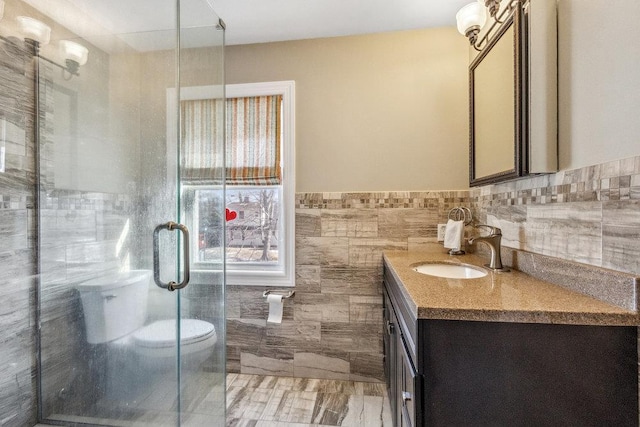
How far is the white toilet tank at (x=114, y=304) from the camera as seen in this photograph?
1.53 metres

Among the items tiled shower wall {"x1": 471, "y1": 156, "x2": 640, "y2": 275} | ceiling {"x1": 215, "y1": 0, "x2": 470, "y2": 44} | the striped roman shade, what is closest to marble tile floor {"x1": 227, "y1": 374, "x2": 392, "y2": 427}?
tiled shower wall {"x1": 471, "y1": 156, "x2": 640, "y2": 275}

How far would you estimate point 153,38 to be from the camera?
5.21 feet

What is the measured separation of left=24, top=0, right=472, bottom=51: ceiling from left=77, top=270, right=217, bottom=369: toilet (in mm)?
1264

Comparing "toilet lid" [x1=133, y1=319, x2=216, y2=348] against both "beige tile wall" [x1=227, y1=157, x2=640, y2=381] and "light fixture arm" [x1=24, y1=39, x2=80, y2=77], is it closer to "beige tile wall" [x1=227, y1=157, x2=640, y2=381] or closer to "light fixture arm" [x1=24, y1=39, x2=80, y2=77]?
"beige tile wall" [x1=227, y1=157, x2=640, y2=381]

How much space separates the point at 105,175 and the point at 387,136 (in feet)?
5.64

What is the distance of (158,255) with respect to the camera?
4.68ft

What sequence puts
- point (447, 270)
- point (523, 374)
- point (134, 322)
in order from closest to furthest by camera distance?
point (523, 374) < point (134, 322) < point (447, 270)

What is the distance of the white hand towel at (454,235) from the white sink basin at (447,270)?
0.62 ft

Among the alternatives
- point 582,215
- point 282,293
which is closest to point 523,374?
point 582,215

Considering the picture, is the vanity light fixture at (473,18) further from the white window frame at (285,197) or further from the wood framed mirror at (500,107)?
the white window frame at (285,197)

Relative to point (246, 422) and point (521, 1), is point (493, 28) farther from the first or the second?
point (246, 422)

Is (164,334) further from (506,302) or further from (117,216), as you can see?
(506,302)

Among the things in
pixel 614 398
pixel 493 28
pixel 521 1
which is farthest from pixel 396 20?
pixel 614 398

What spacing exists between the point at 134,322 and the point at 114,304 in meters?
0.14
